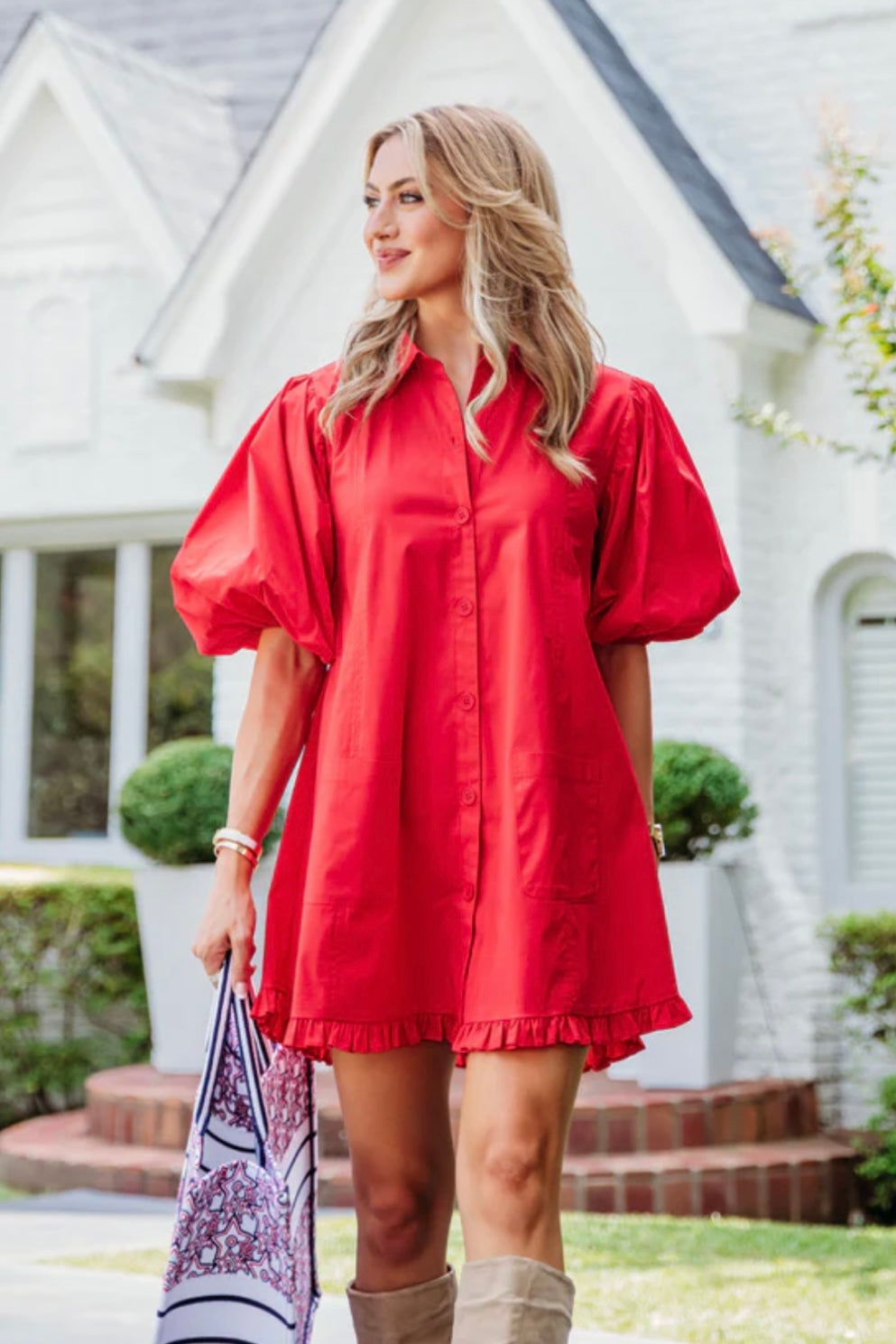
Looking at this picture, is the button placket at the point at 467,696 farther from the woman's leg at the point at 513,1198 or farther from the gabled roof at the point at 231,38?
the gabled roof at the point at 231,38

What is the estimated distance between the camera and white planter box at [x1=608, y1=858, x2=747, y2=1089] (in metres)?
7.74

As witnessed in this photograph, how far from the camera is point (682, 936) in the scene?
782cm

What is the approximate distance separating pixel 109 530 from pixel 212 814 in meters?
2.98

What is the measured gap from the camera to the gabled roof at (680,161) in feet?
28.6

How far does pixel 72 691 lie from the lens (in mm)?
11094

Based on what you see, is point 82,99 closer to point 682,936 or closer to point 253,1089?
point 682,936

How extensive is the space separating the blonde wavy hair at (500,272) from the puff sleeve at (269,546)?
0.09m

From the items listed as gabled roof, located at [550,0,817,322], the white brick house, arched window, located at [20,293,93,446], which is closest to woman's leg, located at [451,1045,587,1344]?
the white brick house

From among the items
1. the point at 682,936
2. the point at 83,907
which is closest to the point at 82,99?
the point at 83,907

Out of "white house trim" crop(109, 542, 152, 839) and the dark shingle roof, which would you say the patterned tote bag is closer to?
the dark shingle roof

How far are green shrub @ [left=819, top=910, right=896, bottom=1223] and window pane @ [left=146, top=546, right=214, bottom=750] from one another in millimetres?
3838

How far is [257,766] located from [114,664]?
7996 mm

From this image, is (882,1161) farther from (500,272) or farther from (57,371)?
(57,371)

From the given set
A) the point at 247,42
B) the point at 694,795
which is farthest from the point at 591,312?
the point at 247,42
